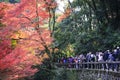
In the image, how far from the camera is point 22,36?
90.4ft

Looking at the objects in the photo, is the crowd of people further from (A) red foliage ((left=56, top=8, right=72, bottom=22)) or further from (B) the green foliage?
(A) red foliage ((left=56, top=8, right=72, bottom=22))

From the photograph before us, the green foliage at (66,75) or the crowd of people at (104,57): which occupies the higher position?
the crowd of people at (104,57)

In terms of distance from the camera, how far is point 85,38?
112ft

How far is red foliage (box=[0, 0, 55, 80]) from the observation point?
73.2 ft

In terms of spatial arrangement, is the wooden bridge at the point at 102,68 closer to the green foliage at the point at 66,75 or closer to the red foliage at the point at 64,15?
the green foliage at the point at 66,75

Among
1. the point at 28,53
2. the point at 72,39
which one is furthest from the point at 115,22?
the point at 28,53

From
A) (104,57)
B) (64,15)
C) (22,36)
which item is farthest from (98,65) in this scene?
(64,15)

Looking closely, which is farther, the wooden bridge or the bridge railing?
the bridge railing

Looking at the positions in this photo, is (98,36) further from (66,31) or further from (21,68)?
(21,68)

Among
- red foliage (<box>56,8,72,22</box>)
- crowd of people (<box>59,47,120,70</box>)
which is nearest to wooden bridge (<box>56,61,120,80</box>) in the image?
crowd of people (<box>59,47,120,70</box>)

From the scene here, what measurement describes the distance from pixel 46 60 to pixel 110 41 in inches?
247

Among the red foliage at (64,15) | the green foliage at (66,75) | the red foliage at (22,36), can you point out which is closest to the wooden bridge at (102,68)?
the green foliage at (66,75)

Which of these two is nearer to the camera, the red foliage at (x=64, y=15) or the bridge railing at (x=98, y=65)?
the bridge railing at (x=98, y=65)

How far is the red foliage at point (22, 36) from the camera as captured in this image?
2231 cm
